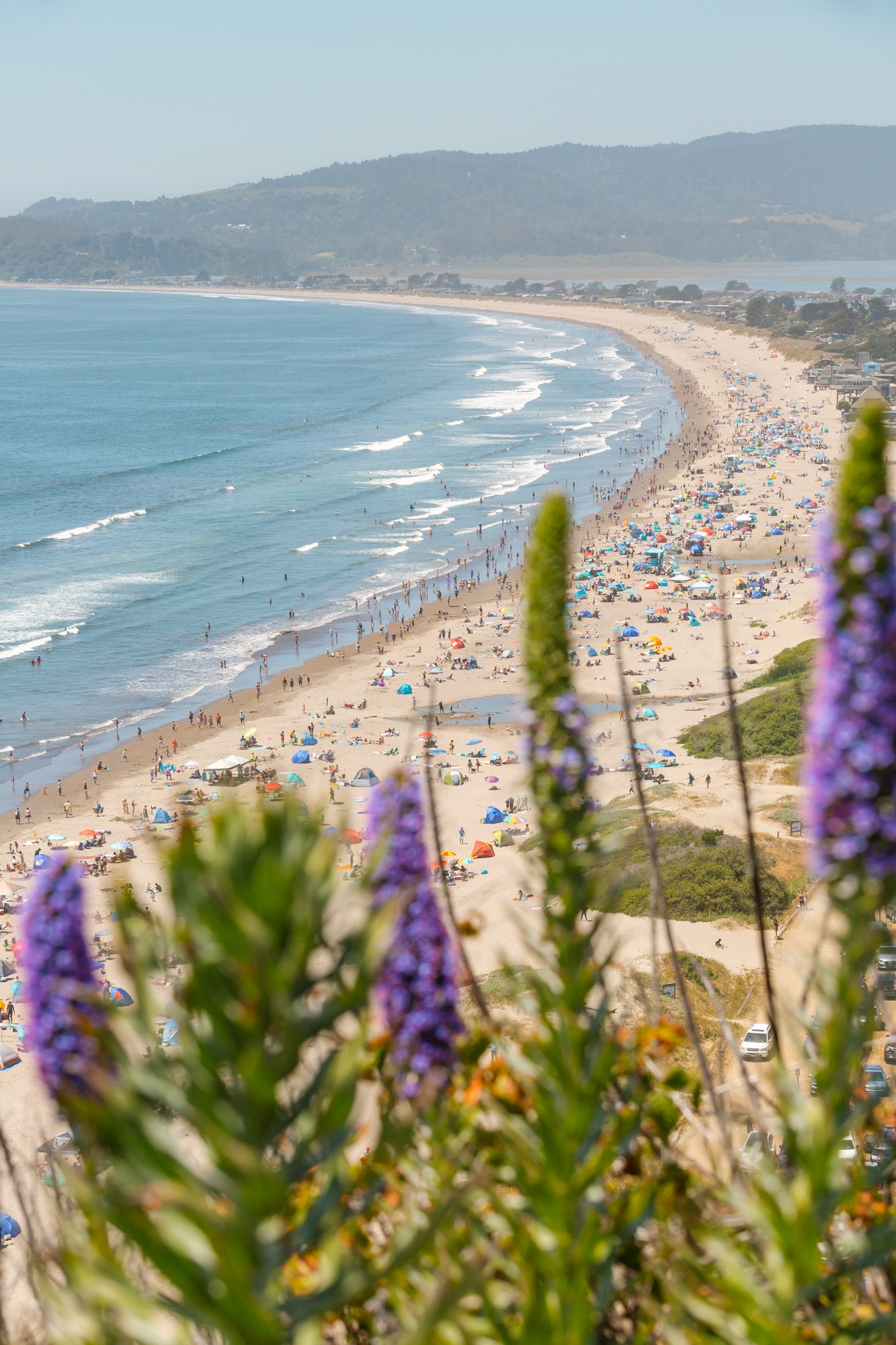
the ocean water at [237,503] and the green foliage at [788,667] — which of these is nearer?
the green foliage at [788,667]

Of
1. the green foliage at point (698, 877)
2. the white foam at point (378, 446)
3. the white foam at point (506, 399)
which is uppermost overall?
the white foam at point (506, 399)

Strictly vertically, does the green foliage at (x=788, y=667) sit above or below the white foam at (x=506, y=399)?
below

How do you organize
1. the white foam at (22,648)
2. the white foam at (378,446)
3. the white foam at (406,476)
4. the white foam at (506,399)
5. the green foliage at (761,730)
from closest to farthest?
the green foliage at (761,730), the white foam at (22,648), the white foam at (406,476), the white foam at (378,446), the white foam at (506,399)

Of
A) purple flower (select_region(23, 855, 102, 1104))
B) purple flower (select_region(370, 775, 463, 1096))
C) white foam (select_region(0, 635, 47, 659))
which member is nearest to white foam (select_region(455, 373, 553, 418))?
white foam (select_region(0, 635, 47, 659))

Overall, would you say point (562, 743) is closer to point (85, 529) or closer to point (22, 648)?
point (22, 648)

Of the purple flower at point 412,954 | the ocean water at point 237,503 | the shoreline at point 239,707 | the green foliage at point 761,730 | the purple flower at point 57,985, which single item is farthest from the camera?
the ocean water at point 237,503

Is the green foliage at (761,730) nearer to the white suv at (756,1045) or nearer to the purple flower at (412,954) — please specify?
the white suv at (756,1045)

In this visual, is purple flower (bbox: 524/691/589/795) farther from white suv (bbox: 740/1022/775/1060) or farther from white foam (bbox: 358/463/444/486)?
white foam (bbox: 358/463/444/486)

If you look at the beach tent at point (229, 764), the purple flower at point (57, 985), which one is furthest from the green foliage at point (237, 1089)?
the beach tent at point (229, 764)
